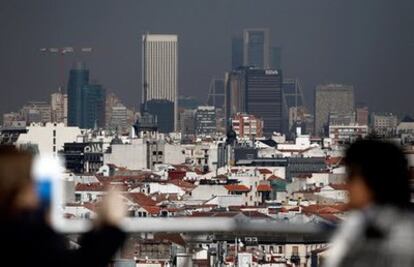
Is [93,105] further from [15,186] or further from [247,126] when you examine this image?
[15,186]

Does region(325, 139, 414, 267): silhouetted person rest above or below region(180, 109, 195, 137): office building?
above

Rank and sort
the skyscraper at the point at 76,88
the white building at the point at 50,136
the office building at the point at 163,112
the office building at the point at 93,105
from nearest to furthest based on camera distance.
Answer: the white building at the point at 50,136 → the skyscraper at the point at 76,88 → the office building at the point at 93,105 → the office building at the point at 163,112

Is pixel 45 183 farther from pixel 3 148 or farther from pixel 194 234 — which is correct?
pixel 194 234

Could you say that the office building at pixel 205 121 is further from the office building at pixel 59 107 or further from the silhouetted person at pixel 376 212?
the silhouetted person at pixel 376 212

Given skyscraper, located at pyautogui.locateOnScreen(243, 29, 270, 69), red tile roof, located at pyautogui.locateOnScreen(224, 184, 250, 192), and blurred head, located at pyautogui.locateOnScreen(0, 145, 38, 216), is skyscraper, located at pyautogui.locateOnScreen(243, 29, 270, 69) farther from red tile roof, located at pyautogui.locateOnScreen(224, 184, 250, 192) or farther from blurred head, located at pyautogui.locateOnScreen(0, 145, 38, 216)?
blurred head, located at pyautogui.locateOnScreen(0, 145, 38, 216)

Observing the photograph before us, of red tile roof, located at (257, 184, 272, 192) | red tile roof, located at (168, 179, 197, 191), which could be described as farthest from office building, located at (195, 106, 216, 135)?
red tile roof, located at (168, 179, 197, 191)

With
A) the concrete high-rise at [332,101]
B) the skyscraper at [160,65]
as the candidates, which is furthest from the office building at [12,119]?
the skyscraper at [160,65]

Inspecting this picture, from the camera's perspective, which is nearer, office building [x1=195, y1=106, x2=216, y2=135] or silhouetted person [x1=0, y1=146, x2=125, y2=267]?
silhouetted person [x1=0, y1=146, x2=125, y2=267]
